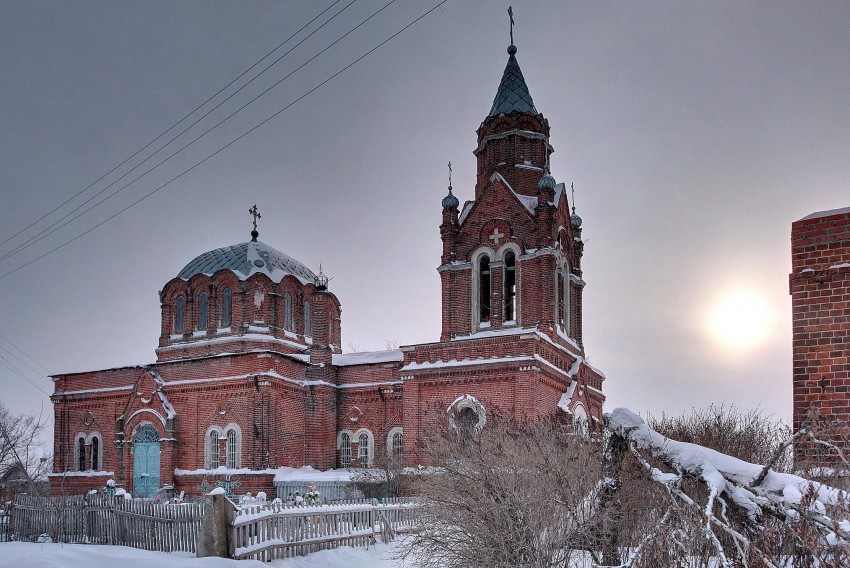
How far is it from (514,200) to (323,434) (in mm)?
11149

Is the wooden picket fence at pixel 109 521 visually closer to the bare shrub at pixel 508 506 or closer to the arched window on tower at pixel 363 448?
the bare shrub at pixel 508 506

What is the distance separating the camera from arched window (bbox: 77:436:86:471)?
33188 mm

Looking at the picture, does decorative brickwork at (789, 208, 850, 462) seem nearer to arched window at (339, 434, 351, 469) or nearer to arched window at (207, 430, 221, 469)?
arched window at (339, 434, 351, 469)

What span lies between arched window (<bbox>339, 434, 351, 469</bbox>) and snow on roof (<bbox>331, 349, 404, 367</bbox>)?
279cm

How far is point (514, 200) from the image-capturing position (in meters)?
27.9

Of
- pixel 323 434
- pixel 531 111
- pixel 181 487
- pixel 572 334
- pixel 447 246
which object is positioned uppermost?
pixel 531 111

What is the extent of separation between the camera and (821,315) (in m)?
7.19

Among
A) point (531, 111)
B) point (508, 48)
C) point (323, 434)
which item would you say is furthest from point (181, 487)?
point (508, 48)

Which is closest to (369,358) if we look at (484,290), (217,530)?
(484,290)

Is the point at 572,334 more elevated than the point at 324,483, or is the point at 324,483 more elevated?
the point at 572,334

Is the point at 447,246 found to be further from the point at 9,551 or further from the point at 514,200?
the point at 9,551

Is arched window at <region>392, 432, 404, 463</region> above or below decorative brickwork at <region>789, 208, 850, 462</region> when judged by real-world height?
below

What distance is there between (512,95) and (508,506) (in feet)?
72.9

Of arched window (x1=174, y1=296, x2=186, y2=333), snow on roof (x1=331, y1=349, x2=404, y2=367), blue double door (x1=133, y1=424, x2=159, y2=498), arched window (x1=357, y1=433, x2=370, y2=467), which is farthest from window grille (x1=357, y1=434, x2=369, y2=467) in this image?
arched window (x1=174, y1=296, x2=186, y2=333)
